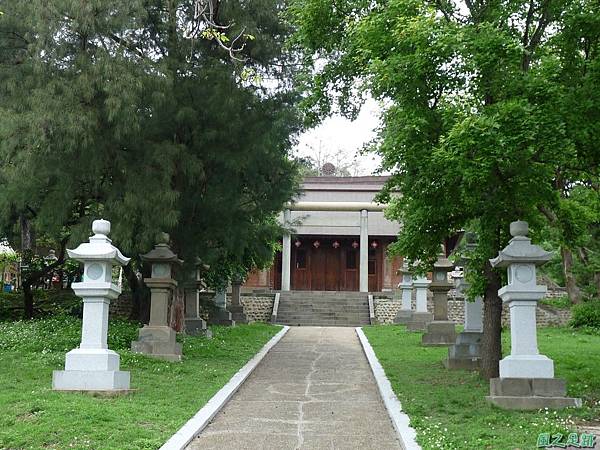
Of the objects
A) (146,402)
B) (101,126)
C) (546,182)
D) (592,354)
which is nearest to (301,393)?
(146,402)

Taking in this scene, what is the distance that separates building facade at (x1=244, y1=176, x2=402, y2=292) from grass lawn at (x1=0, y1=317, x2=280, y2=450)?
1424 centimetres

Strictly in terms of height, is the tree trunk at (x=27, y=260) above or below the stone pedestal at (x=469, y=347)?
above

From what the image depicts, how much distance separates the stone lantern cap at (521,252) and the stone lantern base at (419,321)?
37.9ft

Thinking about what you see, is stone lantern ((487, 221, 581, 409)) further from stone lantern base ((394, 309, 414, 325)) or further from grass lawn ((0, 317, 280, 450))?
stone lantern base ((394, 309, 414, 325))

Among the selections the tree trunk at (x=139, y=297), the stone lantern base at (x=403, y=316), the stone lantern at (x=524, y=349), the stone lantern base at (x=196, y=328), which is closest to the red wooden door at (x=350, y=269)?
the stone lantern base at (x=403, y=316)

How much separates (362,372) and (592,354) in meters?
5.01

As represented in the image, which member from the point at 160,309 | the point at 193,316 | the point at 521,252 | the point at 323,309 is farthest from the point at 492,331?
the point at 323,309

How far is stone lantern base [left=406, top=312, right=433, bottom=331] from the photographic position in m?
20.2

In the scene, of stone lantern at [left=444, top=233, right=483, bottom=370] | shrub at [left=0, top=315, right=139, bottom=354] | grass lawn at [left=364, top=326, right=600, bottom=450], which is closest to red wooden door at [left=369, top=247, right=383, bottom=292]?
grass lawn at [left=364, top=326, right=600, bottom=450]

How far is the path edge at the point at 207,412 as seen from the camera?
260 inches

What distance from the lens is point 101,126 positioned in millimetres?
12031

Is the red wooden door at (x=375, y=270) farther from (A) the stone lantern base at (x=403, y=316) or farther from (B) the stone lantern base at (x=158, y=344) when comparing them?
(B) the stone lantern base at (x=158, y=344)

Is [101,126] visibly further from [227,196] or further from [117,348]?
[117,348]

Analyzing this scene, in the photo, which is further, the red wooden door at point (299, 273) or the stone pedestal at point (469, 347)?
the red wooden door at point (299, 273)
